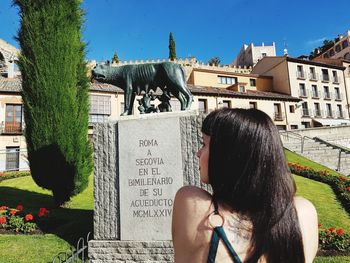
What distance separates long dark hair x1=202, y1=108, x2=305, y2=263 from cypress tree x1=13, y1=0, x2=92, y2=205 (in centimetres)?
1010

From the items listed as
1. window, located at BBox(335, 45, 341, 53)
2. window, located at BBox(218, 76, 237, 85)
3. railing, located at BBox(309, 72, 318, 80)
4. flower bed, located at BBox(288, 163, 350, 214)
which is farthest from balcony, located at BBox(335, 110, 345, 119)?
flower bed, located at BBox(288, 163, 350, 214)

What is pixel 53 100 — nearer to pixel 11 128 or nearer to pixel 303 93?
pixel 11 128

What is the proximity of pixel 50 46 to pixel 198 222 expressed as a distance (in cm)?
1151

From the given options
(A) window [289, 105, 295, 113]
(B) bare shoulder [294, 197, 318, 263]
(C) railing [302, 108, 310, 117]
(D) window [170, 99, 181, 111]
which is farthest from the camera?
(C) railing [302, 108, 310, 117]

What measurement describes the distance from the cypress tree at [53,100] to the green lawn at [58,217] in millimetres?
1248

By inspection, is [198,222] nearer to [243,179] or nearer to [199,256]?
[199,256]

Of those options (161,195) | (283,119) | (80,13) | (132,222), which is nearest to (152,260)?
(132,222)

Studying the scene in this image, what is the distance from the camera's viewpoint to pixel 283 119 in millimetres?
40875

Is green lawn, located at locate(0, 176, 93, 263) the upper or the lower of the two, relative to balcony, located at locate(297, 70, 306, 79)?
lower

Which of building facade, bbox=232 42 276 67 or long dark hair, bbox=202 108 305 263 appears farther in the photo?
building facade, bbox=232 42 276 67

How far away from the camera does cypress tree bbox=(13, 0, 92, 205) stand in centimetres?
1045

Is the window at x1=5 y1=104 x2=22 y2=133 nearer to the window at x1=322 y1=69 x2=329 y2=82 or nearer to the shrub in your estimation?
the shrub

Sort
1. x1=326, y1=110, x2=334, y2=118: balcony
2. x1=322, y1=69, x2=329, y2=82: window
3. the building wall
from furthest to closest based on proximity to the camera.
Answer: x1=322, y1=69, x2=329, y2=82: window, x1=326, y1=110, x2=334, y2=118: balcony, the building wall

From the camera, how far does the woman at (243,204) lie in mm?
1213
